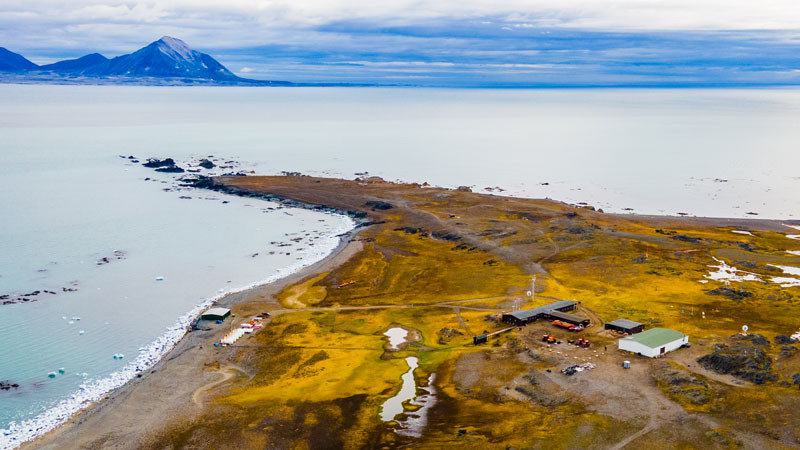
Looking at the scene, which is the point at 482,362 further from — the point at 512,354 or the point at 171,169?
the point at 171,169

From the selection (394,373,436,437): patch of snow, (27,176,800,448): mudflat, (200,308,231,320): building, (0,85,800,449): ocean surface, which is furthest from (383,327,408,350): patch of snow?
(0,85,800,449): ocean surface

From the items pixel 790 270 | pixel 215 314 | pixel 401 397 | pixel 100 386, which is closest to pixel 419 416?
A: pixel 401 397

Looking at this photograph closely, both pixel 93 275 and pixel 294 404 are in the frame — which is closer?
pixel 294 404

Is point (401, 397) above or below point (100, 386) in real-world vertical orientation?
below

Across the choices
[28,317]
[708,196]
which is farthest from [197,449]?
[708,196]

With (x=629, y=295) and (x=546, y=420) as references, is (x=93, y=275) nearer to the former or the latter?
(x=546, y=420)

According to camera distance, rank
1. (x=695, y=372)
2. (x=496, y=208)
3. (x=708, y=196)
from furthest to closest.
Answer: (x=708, y=196) → (x=496, y=208) → (x=695, y=372)

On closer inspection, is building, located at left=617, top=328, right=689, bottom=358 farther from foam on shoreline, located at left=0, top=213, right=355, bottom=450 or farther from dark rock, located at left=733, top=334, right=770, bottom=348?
foam on shoreline, located at left=0, top=213, right=355, bottom=450
